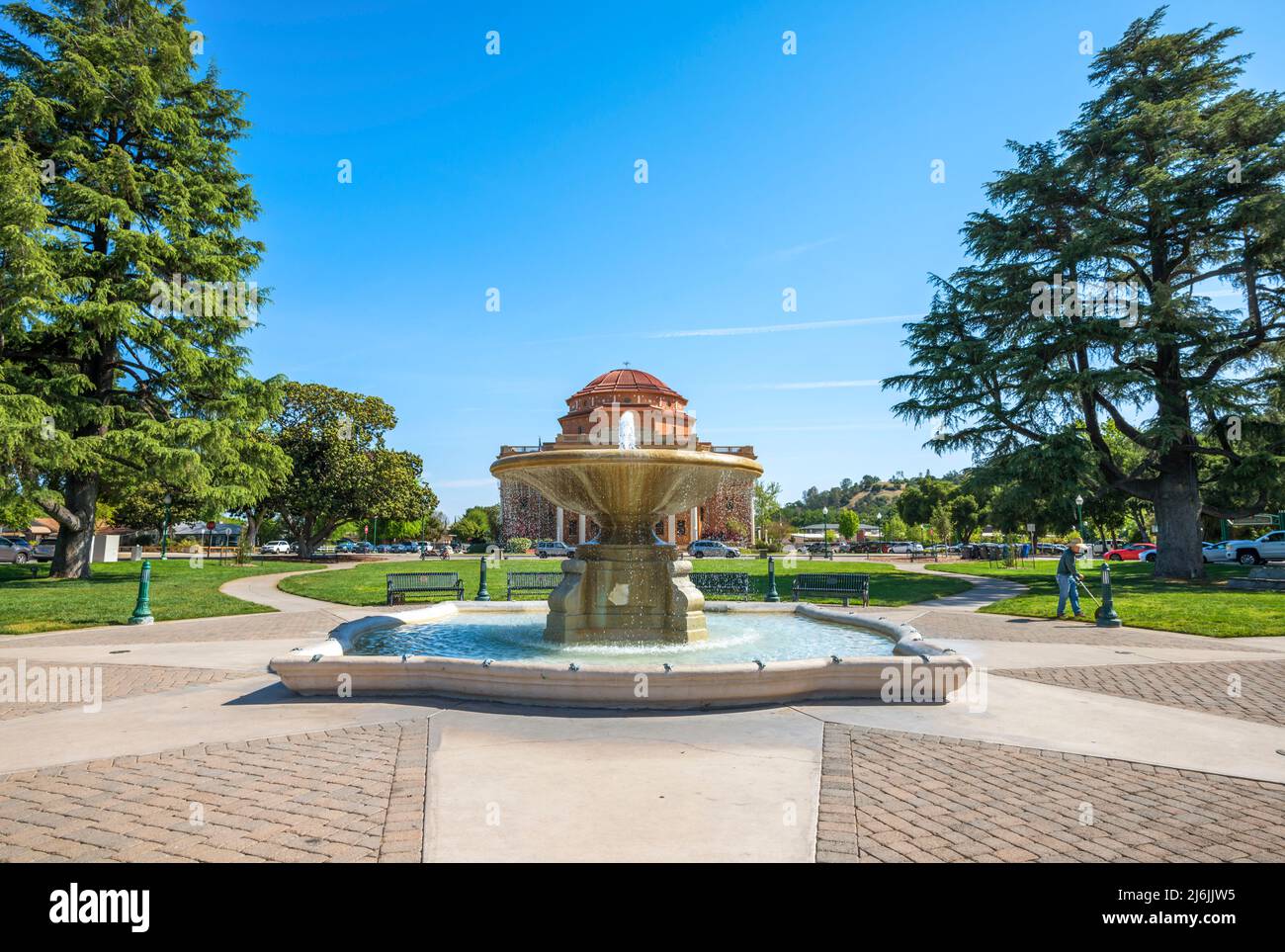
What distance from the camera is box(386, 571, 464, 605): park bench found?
1658 cm

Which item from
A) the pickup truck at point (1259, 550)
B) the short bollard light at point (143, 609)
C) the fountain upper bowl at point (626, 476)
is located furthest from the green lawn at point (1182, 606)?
the short bollard light at point (143, 609)

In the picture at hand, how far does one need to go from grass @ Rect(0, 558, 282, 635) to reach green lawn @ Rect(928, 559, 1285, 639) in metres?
19.0

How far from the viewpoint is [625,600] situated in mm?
9266

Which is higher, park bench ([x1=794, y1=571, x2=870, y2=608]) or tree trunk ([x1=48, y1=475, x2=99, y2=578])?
tree trunk ([x1=48, y1=475, x2=99, y2=578])

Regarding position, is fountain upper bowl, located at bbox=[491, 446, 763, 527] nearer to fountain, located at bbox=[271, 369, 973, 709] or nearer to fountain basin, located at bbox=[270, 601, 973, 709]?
fountain, located at bbox=[271, 369, 973, 709]

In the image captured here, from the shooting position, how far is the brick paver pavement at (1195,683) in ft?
22.0

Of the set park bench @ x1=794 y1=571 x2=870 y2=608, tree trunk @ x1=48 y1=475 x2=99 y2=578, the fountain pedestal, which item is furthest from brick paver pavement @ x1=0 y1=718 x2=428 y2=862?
tree trunk @ x1=48 y1=475 x2=99 y2=578

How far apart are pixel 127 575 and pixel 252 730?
2545 centimetres

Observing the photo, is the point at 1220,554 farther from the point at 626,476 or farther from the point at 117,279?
the point at 117,279

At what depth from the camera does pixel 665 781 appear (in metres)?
4.29

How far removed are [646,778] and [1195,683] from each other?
730cm

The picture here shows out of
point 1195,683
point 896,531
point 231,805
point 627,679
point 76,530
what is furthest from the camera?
point 896,531

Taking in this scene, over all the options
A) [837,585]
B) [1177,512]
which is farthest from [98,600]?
[1177,512]

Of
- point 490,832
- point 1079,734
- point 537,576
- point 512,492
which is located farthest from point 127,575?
point 512,492
